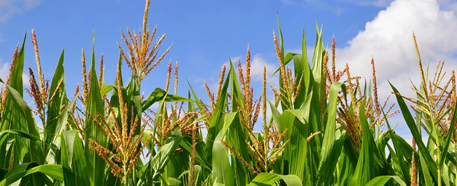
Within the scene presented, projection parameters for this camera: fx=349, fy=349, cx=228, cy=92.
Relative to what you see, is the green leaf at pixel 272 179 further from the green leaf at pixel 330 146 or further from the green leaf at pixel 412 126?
the green leaf at pixel 412 126

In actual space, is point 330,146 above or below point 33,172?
above

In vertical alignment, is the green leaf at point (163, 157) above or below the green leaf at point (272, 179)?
above

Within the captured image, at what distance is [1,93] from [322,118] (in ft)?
7.04

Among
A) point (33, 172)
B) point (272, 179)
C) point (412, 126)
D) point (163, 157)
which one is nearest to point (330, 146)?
point (272, 179)

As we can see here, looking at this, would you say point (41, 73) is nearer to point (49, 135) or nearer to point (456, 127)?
point (49, 135)

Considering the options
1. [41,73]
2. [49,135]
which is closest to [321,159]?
[49,135]

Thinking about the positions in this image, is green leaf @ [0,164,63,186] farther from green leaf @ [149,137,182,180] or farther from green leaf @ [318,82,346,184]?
green leaf @ [318,82,346,184]

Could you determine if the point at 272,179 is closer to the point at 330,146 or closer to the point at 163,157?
the point at 330,146

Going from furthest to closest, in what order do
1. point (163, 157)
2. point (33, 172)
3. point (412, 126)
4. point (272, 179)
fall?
point (412, 126), point (163, 157), point (33, 172), point (272, 179)

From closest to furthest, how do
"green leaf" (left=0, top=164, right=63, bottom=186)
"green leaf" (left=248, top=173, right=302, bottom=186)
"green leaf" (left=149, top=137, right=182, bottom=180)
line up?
"green leaf" (left=248, top=173, right=302, bottom=186)
"green leaf" (left=0, top=164, right=63, bottom=186)
"green leaf" (left=149, top=137, right=182, bottom=180)

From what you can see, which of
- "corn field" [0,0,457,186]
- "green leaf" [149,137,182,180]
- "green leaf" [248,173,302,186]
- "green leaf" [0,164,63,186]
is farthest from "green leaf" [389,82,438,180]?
"green leaf" [0,164,63,186]

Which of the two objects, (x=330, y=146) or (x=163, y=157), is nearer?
(x=330, y=146)

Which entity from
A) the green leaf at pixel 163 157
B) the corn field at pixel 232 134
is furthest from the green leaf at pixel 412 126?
the green leaf at pixel 163 157

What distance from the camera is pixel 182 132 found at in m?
2.20
